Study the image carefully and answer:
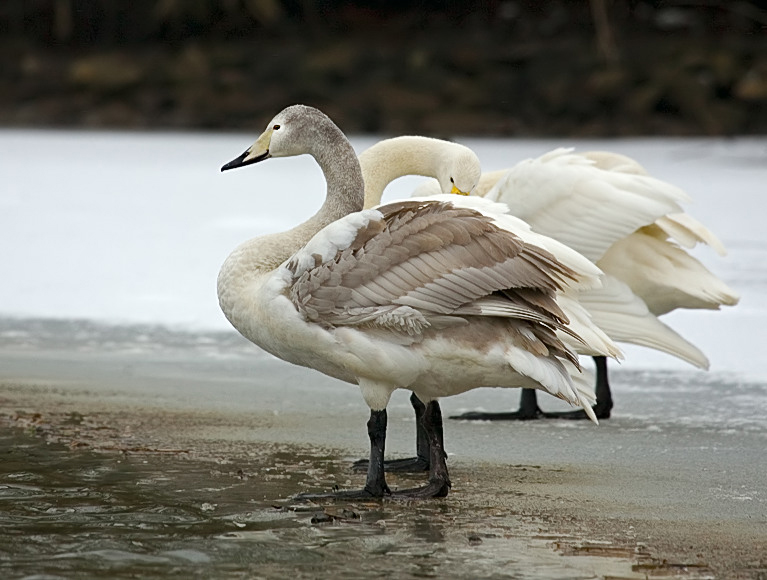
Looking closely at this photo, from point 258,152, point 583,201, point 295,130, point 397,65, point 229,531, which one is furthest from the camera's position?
point 397,65

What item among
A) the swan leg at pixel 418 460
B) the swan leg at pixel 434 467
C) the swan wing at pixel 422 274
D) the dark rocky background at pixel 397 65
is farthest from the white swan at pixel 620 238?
the dark rocky background at pixel 397 65

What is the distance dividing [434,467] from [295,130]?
1342 millimetres

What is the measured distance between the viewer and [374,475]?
469cm

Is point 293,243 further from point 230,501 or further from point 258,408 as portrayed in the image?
point 258,408

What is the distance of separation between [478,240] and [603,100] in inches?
713

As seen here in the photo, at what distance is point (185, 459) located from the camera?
5.22 meters

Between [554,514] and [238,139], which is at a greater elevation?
[238,139]

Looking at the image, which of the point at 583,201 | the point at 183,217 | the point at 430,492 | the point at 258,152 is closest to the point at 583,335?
the point at 430,492

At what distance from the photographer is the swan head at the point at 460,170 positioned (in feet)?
19.8

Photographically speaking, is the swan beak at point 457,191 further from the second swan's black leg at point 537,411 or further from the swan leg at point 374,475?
the swan leg at point 374,475

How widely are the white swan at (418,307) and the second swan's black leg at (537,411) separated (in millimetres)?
1559

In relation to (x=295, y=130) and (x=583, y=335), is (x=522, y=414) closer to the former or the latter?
(x=583, y=335)

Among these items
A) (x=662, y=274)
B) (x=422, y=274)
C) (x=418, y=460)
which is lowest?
(x=418, y=460)

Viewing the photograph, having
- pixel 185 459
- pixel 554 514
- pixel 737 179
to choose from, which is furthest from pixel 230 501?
pixel 737 179
